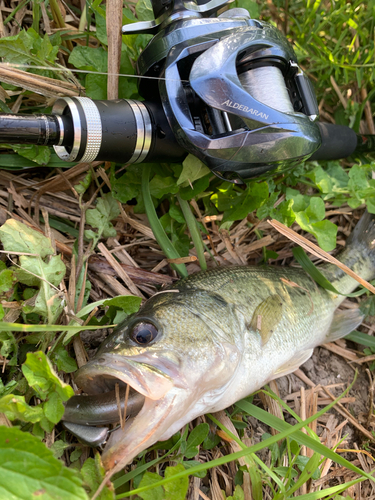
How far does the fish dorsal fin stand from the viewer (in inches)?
88.0

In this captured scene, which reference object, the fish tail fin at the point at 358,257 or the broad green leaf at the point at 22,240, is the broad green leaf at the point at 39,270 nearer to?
the broad green leaf at the point at 22,240

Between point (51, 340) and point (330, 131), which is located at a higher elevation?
point (330, 131)

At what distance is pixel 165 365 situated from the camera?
5.82 feet

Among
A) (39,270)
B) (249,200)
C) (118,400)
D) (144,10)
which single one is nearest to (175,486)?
(118,400)

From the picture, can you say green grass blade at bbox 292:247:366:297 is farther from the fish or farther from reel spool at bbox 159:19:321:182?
reel spool at bbox 159:19:321:182

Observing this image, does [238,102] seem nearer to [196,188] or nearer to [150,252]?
[196,188]

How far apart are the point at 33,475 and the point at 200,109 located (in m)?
1.75

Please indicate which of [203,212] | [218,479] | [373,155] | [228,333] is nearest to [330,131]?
[373,155]

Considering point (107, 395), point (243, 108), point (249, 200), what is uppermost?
point (243, 108)

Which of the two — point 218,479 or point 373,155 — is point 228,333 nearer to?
point 218,479

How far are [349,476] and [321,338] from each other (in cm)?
87

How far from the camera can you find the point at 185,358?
6.06ft

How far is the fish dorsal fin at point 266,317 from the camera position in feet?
7.33

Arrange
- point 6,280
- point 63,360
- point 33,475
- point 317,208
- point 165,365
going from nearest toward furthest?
1. point 33,475
2. point 165,365
3. point 6,280
4. point 63,360
5. point 317,208
